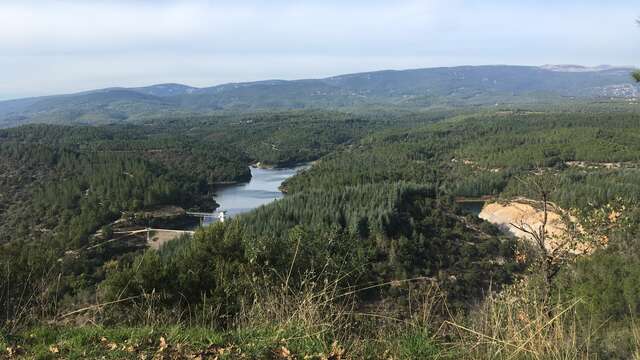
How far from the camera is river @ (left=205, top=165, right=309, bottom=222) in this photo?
186 ft

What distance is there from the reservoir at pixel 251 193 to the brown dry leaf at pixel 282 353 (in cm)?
4556

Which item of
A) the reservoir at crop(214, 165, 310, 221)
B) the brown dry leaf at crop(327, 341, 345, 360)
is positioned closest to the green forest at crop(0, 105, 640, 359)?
the brown dry leaf at crop(327, 341, 345, 360)

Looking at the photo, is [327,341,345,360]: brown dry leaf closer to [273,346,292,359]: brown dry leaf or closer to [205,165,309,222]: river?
[273,346,292,359]: brown dry leaf

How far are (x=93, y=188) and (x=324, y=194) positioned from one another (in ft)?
82.8

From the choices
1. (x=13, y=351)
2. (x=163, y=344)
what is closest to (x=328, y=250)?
(x=163, y=344)

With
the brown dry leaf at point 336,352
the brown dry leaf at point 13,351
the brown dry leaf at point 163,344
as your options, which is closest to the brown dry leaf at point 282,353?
the brown dry leaf at point 336,352

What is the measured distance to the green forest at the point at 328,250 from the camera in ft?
13.3

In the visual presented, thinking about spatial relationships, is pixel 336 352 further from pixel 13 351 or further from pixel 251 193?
pixel 251 193

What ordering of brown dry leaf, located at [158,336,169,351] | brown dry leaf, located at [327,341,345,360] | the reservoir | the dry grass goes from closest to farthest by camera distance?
the dry grass < brown dry leaf, located at [327,341,345,360] < brown dry leaf, located at [158,336,169,351] < the reservoir

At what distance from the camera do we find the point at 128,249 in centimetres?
3609

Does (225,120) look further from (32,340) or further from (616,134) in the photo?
(32,340)

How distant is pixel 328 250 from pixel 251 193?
57.9m

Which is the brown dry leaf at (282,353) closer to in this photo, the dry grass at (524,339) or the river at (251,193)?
the dry grass at (524,339)

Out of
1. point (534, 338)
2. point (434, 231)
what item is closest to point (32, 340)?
point (534, 338)
